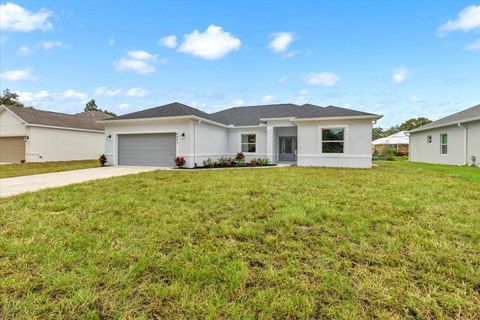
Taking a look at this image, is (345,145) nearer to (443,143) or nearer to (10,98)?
(443,143)

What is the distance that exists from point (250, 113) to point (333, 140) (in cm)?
779

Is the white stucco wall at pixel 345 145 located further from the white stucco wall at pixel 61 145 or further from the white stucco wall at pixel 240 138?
the white stucco wall at pixel 61 145

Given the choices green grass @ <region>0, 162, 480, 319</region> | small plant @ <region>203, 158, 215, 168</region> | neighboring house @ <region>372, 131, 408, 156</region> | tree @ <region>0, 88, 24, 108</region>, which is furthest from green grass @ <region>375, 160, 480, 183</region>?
tree @ <region>0, 88, 24, 108</region>

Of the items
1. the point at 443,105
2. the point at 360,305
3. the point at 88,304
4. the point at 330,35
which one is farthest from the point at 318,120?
the point at 443,105

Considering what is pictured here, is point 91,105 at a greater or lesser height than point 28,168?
greater

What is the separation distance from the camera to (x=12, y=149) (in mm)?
19000

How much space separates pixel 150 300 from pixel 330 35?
17.0 metres

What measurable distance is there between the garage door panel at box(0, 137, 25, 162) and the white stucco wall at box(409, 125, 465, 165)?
101ft

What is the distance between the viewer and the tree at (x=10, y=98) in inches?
1470

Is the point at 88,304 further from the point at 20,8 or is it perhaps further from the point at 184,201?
the point at 20,8

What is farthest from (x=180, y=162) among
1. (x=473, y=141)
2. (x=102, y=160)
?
(x=473, y=141)

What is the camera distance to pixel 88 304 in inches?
85.0

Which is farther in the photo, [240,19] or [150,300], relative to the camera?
[240,19]

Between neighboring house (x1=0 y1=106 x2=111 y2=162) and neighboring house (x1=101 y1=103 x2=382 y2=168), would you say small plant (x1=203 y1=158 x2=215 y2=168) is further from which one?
neighboring house (x1=0 y1=106 x2=111 y2=162)
